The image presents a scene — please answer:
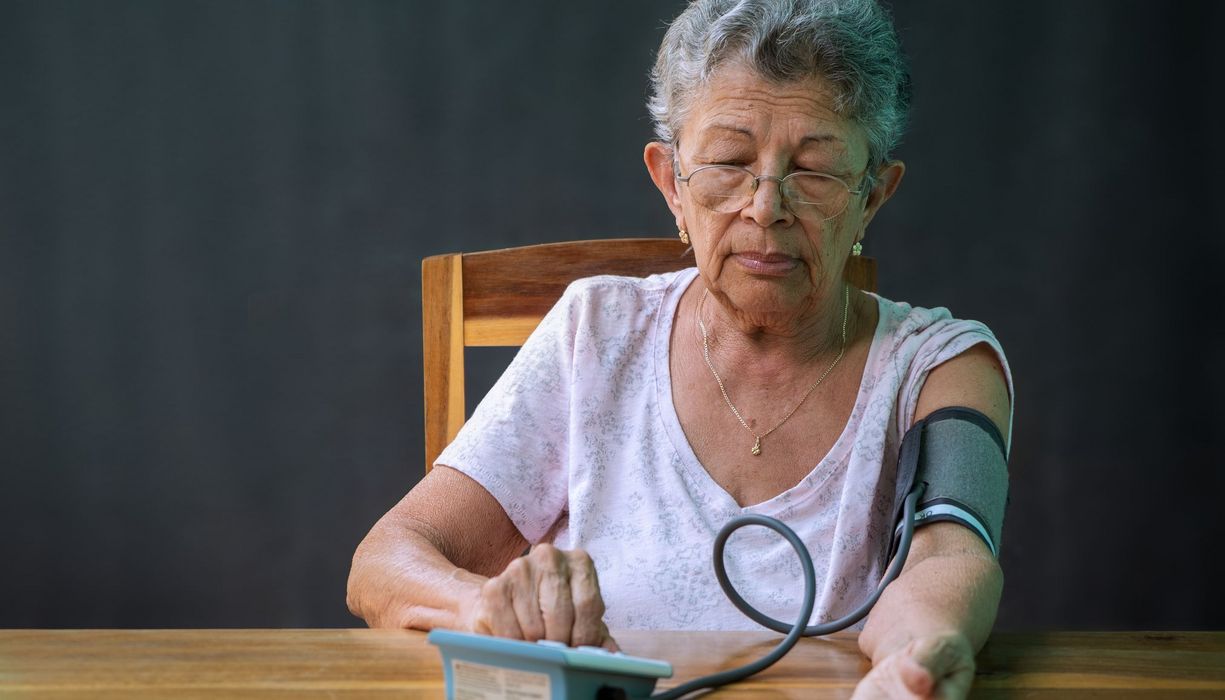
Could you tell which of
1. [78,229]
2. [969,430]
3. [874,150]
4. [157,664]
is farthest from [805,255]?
[78,229]

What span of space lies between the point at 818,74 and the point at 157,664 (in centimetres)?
96

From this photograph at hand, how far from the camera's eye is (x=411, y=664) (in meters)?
1.01

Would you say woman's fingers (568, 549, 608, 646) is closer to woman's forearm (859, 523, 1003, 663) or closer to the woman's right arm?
the woman's right arm

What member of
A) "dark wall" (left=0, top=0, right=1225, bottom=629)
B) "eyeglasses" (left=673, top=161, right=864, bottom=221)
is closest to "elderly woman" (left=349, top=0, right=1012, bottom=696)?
"eyeglasses" (left=673, top=161, right=864, bottom=221)

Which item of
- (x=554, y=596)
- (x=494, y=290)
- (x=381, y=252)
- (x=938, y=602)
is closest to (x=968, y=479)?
(x=938, y=602)

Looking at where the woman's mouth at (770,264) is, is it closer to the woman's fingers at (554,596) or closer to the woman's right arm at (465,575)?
the woman's right arm at (465,575)

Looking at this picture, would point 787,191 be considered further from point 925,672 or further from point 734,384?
point 925,672

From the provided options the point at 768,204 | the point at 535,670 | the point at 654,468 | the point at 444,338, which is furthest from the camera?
the point at 444,338

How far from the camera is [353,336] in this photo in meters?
2.72

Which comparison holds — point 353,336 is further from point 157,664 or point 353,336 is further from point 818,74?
point 157,664

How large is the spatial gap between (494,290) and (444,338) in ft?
0.34

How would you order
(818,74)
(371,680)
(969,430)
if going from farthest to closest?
(818,74), (969,430), (371,680)

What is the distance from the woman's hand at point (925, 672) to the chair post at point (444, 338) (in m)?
0.94

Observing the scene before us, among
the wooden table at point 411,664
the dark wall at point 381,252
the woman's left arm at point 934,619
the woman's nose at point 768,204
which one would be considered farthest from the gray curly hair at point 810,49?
the dark wall at point 381,252
